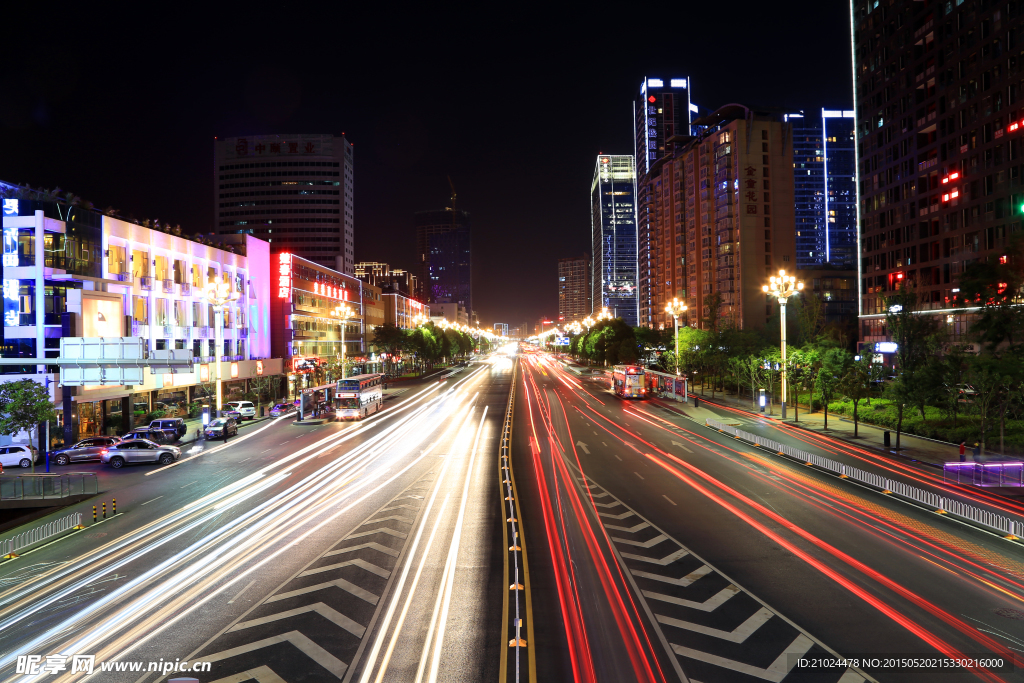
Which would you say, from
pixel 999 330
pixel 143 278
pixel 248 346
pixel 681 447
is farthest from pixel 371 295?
pixel 999 330

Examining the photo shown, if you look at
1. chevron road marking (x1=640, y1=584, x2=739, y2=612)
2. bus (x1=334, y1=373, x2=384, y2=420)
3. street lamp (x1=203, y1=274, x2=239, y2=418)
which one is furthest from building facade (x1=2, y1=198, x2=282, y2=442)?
chevron road marking (x1=640, y1=584, x2=739, y2=612)

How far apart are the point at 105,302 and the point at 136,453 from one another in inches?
634

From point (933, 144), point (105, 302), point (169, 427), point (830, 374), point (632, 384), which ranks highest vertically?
point (933, 144)

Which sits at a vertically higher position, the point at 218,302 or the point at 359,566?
the point at 218,302

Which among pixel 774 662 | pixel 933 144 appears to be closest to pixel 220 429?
pixel 774 662

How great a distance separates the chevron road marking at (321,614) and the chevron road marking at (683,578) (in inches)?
279

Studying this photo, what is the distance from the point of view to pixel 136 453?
3241 centimetres

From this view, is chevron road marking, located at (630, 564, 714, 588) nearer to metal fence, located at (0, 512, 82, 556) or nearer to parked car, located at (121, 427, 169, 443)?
metal fence, located at (0, 512, 82, 556)

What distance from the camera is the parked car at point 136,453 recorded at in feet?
106

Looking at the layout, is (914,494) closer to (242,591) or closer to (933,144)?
(242,591)

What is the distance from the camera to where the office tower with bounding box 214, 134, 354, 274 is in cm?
17162

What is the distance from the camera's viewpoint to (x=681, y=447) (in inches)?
1331

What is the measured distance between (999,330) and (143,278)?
6243 cm

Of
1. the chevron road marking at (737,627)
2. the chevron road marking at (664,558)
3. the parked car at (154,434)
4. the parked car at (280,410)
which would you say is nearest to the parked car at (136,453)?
the parked car at (154,434)
